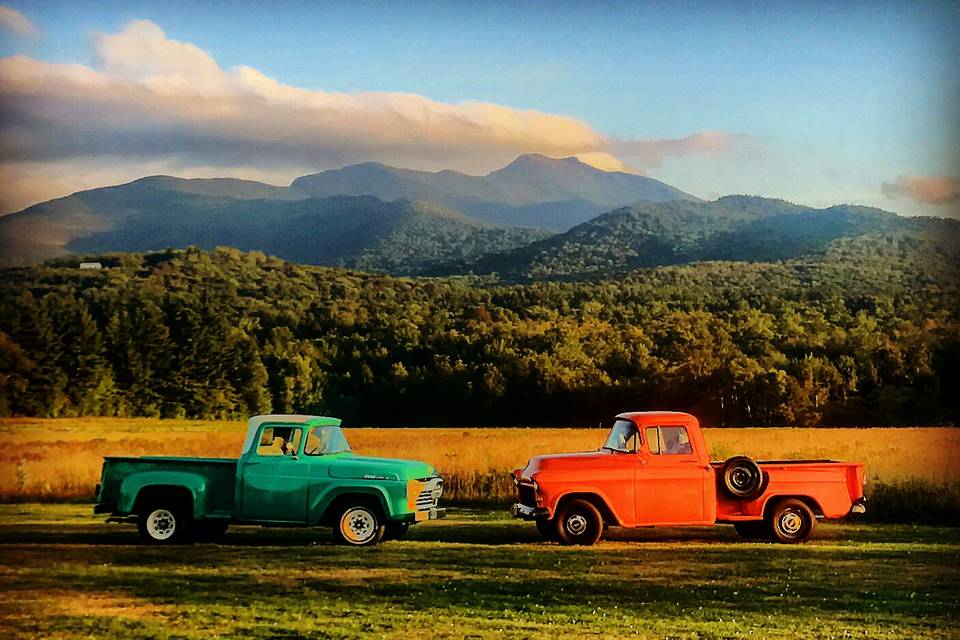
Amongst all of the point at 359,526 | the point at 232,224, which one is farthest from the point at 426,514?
the point at 232,224

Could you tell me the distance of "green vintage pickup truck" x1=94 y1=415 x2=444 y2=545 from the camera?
10172 mm

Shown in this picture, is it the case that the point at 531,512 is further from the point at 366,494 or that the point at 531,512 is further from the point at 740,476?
the point at 740,476

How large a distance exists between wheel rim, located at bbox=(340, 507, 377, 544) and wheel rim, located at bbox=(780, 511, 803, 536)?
13.4 ft

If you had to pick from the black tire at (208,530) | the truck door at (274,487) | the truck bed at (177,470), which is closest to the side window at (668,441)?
the truck door at (274,487)

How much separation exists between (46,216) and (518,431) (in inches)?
257

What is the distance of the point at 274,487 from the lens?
403 inches

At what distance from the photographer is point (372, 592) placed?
32.3 feet

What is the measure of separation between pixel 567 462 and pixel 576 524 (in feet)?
2.08

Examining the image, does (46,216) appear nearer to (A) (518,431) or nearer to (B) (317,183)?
(B) (317,183)

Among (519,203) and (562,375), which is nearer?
(562,375)

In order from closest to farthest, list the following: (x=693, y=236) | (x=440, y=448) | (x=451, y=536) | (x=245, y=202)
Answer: (x=451, y=536) → (x=440, y=448) → (x=245, y=202) → (x=693, y=236)

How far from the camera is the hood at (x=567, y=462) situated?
405 inches

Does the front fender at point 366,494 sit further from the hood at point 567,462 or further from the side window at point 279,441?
the hood at point 567,462

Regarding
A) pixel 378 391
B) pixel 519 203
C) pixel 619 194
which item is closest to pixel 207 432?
pixel 378 391
